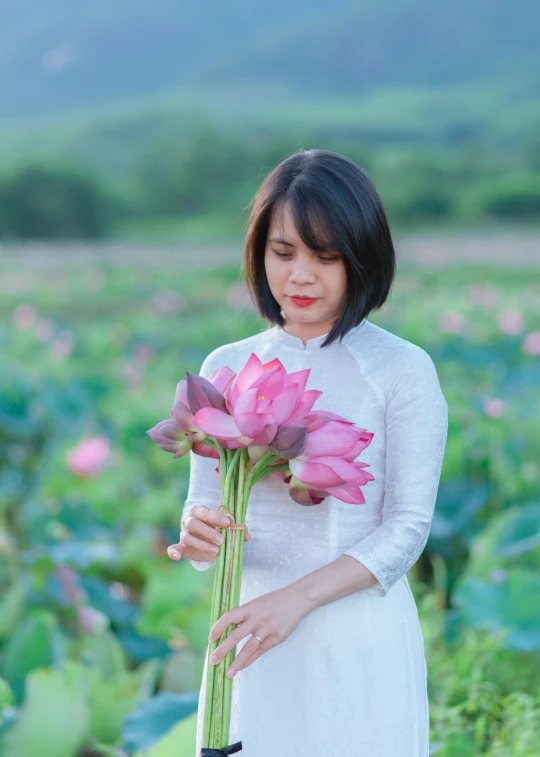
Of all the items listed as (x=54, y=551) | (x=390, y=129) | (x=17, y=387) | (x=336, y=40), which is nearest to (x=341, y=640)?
(x=54, y=551)

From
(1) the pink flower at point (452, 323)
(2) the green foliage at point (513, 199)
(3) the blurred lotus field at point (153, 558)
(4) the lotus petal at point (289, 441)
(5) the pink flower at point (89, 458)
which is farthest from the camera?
(2) the green foliage at point (513, 199)

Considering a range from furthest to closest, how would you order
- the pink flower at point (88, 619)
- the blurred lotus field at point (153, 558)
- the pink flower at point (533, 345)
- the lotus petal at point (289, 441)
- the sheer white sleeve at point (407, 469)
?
1. the pink flower at point (533, 345)
2. the pink flower at point (88, 619)
3. the blurred lotus field at point (153, 558)
4. the sheer white sleeve at point (407, 469)
5. the lotus petal at point (289, 441)

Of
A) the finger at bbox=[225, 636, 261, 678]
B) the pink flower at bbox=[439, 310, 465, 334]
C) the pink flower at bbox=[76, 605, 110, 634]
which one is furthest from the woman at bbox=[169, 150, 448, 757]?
the pink flower at bbox=[439, 310, 465, 334]

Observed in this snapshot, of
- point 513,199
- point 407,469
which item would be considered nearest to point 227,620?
point 407,469

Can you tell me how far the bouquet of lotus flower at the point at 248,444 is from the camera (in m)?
0.83

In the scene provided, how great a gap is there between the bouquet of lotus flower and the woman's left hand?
1cm

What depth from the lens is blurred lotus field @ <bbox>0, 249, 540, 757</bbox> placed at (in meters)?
1.54

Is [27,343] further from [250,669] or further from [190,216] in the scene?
[190,216]

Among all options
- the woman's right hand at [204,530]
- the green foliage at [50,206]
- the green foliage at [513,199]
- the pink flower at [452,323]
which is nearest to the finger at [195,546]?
the woman's right hand at [204,530]

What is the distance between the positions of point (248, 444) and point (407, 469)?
217mm

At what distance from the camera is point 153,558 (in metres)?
2.54

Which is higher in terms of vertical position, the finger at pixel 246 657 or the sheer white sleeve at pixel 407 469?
the sheer white sleeve at pixel 407 469

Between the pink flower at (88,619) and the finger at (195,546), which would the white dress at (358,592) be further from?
the pink flower at (88,619)

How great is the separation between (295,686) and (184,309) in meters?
5.12
